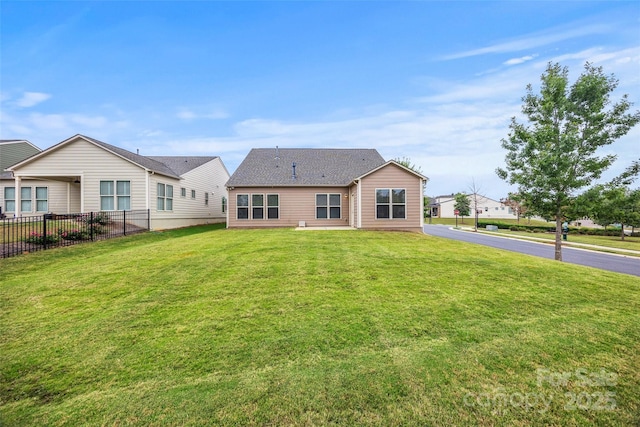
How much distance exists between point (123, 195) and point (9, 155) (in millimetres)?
16823

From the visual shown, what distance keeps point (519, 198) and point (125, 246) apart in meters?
16.2

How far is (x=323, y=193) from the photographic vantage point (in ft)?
60.5

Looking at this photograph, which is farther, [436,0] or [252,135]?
[252,135]

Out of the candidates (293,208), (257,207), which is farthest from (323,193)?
(257,207)

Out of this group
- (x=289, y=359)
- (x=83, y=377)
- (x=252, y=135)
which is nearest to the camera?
(x=83, y=377)

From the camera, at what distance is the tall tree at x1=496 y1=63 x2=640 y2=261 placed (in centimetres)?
978

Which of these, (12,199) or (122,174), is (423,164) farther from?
(12,199)

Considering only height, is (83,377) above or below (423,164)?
below

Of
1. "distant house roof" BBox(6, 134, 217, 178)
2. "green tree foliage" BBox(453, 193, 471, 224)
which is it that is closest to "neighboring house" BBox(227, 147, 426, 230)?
"distant house roof" BBox(6, 134, 217, 178)

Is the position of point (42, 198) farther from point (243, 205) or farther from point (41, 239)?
point (243, 205)

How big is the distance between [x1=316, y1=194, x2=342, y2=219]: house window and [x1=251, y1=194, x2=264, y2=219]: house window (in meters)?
3.81

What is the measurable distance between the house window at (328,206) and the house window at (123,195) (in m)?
11.4

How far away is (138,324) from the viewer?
382 cm

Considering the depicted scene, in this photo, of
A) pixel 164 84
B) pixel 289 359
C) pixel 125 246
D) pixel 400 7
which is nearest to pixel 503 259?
pixel 289 359
